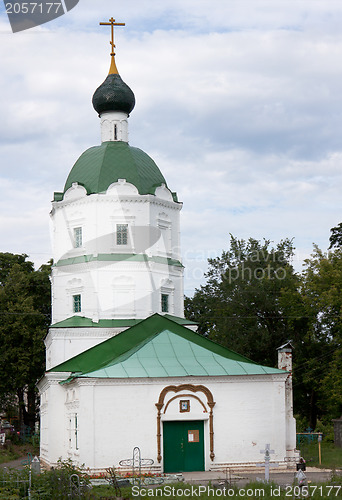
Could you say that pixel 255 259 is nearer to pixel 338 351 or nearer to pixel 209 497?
pixel 338 351

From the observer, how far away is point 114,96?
3531 cm

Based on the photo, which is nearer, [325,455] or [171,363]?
[171,363]

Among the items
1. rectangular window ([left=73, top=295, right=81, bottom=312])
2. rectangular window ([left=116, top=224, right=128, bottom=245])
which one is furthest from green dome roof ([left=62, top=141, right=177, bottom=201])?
rectangular window ([left=73, top=295, right=81, bottom=312])

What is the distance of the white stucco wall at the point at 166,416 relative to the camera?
2520 cm

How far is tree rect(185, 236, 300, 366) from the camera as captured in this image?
150 feet

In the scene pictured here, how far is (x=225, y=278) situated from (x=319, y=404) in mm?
9307

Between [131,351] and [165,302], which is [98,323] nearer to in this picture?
[165,302]

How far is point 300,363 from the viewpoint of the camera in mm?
44938

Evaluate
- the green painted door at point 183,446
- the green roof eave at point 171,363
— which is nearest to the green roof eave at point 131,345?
the green roof eave at point 171,363

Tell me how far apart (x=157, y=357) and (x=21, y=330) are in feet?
66.3

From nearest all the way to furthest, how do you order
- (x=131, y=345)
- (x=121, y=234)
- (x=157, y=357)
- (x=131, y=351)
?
(x=157, y=357) → (x=131, y=351) → (x=131, y=345) → (x=121, y=234)

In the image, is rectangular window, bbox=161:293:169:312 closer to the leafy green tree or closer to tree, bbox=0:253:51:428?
the leafy green tree

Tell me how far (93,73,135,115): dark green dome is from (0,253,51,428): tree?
1506cm

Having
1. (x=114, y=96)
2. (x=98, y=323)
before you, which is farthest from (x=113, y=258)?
(x=114, y=96)
